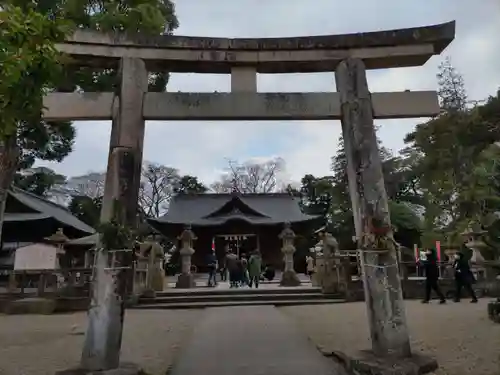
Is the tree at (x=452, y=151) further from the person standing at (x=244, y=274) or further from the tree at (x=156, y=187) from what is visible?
the tree at (x=156, y=187)

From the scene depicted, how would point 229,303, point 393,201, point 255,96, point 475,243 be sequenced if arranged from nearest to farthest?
point 255,96 → point 229,303 → point 475,243 → point 393,201

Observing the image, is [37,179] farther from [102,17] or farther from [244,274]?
[102,17]

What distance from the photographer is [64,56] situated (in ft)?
17.3

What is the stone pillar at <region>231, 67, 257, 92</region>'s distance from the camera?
575 cm

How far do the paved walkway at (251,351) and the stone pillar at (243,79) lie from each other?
3511 millimetres

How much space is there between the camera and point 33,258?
13672 mm

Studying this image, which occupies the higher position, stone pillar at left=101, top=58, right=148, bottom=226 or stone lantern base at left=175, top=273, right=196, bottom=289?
stone pillar at left=101, top=58, right=148, bottom=226

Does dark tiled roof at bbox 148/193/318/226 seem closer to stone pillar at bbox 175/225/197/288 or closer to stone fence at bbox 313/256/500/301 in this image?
stone pillar at bbox 175/225/197/288

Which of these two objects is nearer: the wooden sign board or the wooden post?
the wooden post

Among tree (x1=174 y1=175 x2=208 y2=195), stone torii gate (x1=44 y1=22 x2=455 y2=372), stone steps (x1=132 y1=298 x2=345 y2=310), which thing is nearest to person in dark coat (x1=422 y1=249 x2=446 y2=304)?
stone steps (x1=132 y1=298 x2=345 y2=310)

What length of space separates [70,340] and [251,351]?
11.3 ft

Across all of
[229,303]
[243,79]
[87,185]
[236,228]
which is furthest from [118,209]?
[87,185]

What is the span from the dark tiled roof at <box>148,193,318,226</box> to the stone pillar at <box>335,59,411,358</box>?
1910 cm

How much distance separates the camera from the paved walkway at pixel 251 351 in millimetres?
5121
